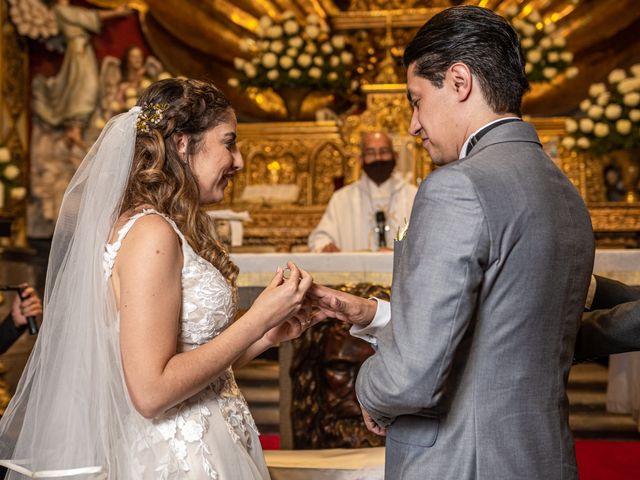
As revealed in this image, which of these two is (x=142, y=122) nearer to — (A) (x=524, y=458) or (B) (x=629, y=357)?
(A) (x=524, y=458)

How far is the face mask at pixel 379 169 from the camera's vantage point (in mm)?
6453

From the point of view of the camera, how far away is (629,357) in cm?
530

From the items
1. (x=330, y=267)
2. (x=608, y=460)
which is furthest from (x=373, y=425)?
(x=608, y=460)

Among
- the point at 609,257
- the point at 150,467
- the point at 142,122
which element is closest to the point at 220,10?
the point at 609,257

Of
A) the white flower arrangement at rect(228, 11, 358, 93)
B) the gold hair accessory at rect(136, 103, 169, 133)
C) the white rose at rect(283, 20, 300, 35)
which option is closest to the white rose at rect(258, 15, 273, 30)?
the white flower arrangement at rect(228, 11, 358, 93)

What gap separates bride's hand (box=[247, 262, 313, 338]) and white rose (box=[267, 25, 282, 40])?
553cm

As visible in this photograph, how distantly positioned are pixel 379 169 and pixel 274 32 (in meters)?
1.90

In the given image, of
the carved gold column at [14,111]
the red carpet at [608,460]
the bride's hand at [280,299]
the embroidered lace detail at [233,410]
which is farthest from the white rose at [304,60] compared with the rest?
the bride's hand at [280,299]

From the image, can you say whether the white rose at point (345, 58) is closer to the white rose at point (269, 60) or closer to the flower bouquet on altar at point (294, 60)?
the flower bouquet on altar at point (294, 60)

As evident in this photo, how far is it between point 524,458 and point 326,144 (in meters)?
6.08

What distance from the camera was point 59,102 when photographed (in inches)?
325

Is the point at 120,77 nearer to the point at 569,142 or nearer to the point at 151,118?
the point at 569,142

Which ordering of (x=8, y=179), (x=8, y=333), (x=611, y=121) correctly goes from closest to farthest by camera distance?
1. (x=8, y=333)
2. (x=8, y=179)
3. (x=611, y=121)

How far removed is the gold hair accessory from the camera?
8.28 feet
